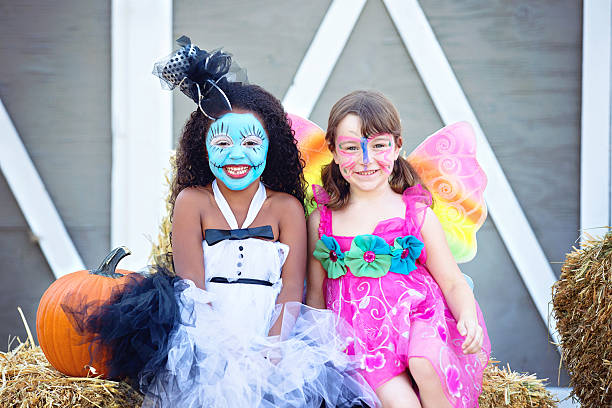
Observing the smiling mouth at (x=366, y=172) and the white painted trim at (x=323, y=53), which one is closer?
the smiling mouth at (x=366, y=172)

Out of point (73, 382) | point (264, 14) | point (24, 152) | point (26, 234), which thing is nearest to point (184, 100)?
point (264, 14)

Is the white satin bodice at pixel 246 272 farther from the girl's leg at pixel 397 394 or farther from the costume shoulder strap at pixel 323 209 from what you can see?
the girl's leg at pixel 397 394

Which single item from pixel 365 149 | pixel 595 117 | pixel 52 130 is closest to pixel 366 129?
pixel 365 149

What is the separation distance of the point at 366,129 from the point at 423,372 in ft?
3.20

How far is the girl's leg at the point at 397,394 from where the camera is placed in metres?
2.05

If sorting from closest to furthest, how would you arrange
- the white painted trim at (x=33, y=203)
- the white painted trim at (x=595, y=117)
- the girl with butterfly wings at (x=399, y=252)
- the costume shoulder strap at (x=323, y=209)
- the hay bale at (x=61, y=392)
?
the hay bale at (x=61, y=392) → the girl with butterfly wings at (x=399, y=252) → the costume shoulder strap at (x=323, y=209) → the white painted trim at (x=595, y=117) → the white painted trim at (x=33, y=203)

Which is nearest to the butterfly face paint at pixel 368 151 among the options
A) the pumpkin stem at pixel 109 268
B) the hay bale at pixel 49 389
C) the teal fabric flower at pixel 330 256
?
the teal fabric flower at pixel 330 256

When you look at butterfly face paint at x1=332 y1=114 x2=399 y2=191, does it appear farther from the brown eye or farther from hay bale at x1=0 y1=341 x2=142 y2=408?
hay bale at x1=0 y1=341 x2=142 y2=408

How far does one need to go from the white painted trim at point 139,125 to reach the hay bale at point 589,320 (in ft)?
7.79

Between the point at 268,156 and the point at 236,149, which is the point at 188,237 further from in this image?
the point at 268,156

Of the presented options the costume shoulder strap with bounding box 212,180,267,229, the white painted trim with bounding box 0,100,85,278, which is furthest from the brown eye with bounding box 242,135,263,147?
the white painted trim with bounding box 0,100,85,278

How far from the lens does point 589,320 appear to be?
8.52ft

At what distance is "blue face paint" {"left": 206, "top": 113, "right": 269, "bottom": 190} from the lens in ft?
7.57

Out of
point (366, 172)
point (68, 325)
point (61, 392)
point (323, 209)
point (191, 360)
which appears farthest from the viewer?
point (323, 209)
